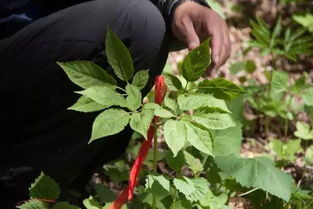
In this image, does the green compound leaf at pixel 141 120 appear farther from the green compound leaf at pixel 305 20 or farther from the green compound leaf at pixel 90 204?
the green compound leaf at pixel 305 20

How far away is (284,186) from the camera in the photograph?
4.72 feet

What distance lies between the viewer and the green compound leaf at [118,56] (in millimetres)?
1081

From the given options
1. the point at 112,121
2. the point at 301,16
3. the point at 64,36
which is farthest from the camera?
the point at 301,16

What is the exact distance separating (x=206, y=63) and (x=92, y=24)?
1.31ft

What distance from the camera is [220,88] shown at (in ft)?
3.75

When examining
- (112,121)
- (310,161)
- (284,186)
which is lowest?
(310,161)

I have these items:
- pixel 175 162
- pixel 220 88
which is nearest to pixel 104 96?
pixel 220 88

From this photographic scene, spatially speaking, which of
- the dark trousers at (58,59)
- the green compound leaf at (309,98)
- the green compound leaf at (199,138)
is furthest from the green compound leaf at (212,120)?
the green compound leaf at (309,98)

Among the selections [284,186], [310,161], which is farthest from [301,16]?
[284,186]

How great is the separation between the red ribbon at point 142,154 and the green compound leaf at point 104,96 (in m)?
0.11

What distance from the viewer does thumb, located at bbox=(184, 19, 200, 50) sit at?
1317 millimetres

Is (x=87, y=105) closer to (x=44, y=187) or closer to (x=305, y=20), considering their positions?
(x=44, y=187)

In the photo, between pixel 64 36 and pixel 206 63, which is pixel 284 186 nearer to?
pixel 206 63

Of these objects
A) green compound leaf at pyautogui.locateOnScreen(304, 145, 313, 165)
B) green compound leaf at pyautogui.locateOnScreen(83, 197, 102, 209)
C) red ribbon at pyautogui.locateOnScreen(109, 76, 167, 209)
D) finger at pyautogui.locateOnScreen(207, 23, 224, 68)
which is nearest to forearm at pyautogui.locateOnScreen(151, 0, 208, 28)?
finger at pyautogui.locateOnScreen(207, 23, 224, 68)
